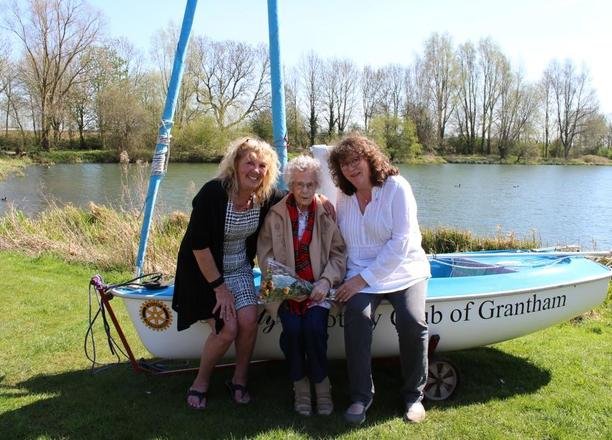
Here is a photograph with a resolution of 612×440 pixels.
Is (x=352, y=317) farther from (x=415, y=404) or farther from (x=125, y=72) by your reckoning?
(x=125, y=72)

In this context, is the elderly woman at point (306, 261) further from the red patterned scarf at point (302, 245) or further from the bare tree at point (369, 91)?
the bare tree at point (369, 91)

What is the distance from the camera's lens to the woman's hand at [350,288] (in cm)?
287

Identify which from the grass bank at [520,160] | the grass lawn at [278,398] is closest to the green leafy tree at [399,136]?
the grass bank at [520,160]

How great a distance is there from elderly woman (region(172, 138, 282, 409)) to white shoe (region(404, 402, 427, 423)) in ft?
2.80

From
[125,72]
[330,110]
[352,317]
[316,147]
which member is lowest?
[352,317]

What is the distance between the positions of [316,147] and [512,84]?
4745 centimetres

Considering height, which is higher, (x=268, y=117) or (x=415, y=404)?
(x=268, y=117)

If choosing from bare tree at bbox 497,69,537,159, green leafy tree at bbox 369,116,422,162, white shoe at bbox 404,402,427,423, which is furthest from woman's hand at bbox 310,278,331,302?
bare tree at bbox 497,69,537,159

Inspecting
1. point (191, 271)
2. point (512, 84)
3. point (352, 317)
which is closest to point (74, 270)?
point (191, 271)

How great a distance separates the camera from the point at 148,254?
644 cm

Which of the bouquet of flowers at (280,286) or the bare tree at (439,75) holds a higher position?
the bare tree at (439,75)

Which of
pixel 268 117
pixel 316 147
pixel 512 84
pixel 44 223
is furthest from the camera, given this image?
pixel 512 84

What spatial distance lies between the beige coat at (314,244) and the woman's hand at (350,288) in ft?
0.20

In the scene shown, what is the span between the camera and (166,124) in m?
3.71
